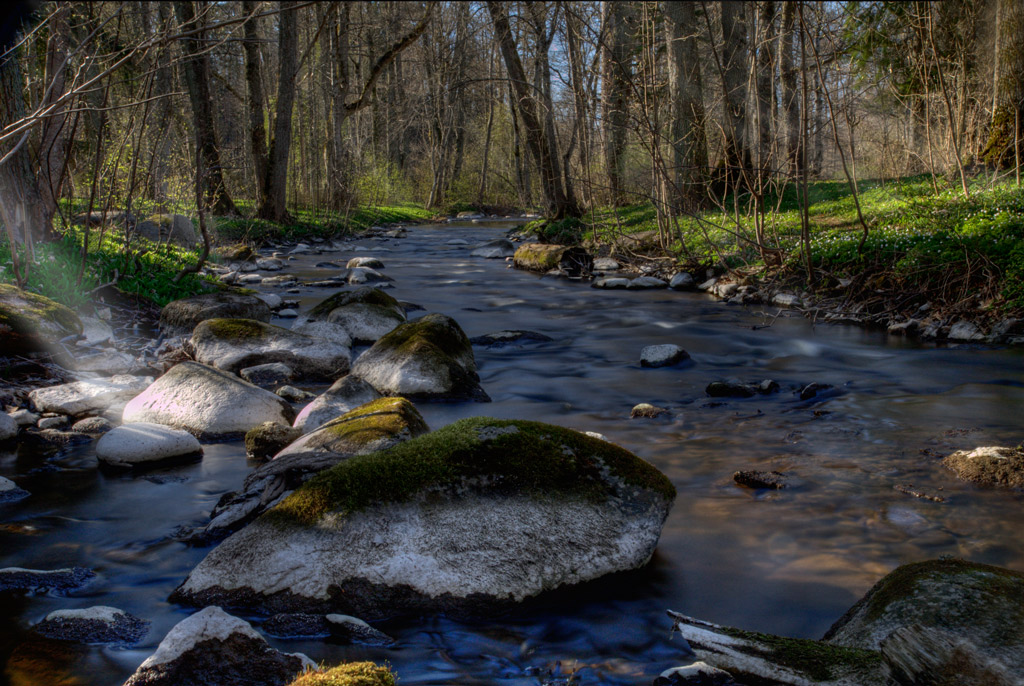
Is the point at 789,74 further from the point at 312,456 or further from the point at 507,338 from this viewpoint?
the point at 312,456

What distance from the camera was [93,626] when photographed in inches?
113

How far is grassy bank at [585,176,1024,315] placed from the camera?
27.1 ft

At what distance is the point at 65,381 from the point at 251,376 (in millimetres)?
1465

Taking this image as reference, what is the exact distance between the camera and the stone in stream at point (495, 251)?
719 inches

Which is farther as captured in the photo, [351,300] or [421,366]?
[351,300]

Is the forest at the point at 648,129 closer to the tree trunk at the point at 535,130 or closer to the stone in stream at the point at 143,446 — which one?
the tree trunk at the point at 535,130

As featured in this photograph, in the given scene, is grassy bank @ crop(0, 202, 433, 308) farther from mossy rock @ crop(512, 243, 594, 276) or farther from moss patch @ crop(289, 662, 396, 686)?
moss patch @ crop(289, 662, 396, 686)

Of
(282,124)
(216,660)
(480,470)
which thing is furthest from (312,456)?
(282,124)

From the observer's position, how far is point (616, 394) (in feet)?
22.1

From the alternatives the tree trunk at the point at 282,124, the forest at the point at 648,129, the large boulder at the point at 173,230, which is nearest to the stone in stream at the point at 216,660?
the forest at the point at 648,129

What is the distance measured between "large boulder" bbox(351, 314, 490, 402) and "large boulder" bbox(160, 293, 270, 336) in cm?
270

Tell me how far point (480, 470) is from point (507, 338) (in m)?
5.61

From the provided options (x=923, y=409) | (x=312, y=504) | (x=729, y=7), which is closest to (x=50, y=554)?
(x=312, y=504)

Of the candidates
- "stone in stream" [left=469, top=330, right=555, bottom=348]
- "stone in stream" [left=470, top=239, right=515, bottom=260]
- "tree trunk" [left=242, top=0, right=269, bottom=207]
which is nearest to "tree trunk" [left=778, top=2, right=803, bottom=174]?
"stone in stream" [left=469, top=330, right=555, bottom=348]
